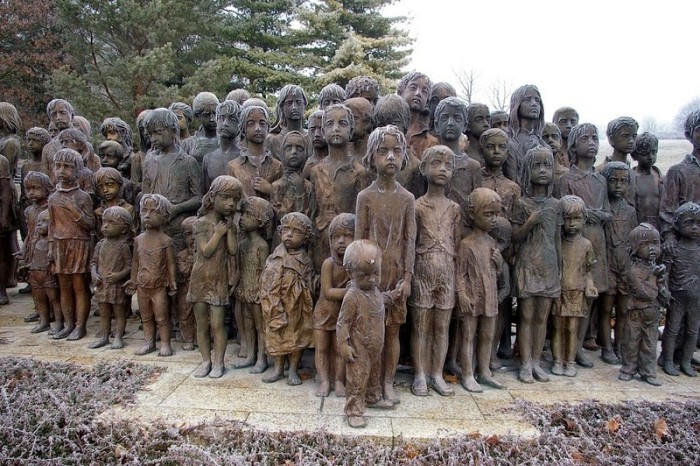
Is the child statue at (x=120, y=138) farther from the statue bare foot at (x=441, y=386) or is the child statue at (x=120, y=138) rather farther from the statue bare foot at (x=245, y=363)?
the statue bare foot at (x=441, y=386)

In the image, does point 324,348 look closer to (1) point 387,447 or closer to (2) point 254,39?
(1) point 387,447

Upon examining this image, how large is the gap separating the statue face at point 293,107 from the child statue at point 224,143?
63 cm

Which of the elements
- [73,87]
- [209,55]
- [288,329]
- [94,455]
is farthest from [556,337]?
[209,55]

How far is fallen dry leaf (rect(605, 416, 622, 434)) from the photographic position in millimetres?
4330

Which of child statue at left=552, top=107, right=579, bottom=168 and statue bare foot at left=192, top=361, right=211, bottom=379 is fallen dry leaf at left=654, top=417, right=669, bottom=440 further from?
statue bare foot at left=192, top=361, right=211, bottom=379

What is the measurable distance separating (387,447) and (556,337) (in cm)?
273

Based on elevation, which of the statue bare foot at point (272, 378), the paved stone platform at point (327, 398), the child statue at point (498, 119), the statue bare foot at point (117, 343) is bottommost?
the paved stone platform at point (327, 398)

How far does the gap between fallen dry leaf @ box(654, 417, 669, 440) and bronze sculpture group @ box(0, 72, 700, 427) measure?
1000 mm

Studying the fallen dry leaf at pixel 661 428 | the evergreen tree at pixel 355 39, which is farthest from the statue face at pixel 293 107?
the evergreen tree at pixel 355 39

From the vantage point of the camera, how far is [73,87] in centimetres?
1914

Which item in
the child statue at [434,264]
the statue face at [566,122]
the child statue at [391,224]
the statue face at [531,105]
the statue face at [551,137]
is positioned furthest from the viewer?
the statue face at [566,122]

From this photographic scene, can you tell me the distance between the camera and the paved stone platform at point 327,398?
4309 millimetres

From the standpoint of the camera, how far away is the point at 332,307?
15.8 feet

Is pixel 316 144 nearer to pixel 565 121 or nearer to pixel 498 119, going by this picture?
pixel 498 119
